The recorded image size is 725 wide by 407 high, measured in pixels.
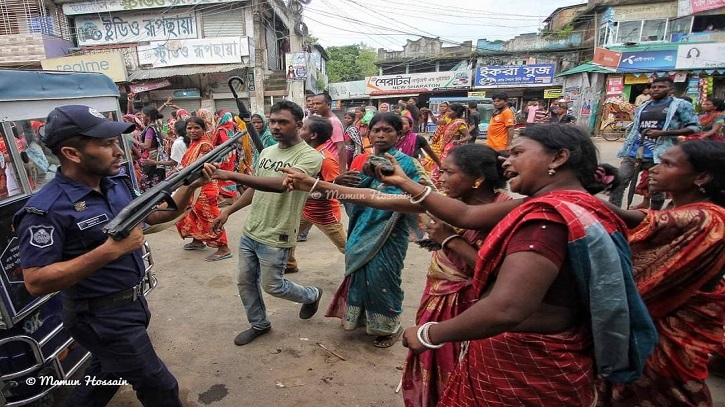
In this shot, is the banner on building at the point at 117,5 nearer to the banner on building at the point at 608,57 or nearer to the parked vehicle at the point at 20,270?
the parked vehicle at the point at 20,270

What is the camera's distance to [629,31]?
20.0m

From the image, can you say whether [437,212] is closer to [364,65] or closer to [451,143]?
[451,143]

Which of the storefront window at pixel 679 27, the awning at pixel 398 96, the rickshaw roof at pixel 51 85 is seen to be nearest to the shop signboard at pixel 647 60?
the storefront window at pixel 679 27

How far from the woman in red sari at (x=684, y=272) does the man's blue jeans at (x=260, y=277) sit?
209 cm

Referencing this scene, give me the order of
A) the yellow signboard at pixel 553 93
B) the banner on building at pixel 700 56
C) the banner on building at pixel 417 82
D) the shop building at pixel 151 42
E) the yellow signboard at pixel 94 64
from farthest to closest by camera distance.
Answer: the banner on building at pixel 417 82
the yellow signboard at pixel 553 93
the banner on building at pixel 700 56
the shop building at pixel 151 42
the yellow signboard at pixel 94 64

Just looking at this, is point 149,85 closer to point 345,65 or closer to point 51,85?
point 51,85

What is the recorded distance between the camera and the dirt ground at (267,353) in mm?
2463

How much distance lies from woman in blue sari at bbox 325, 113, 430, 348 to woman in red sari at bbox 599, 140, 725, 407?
51.9 inches

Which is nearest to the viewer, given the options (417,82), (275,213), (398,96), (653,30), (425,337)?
(425,337)

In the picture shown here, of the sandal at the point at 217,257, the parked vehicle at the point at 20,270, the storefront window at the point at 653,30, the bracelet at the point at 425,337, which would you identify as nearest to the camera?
the bracelet at the point at 425,337

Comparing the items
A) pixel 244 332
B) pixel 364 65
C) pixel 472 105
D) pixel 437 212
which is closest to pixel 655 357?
pixel 437 212

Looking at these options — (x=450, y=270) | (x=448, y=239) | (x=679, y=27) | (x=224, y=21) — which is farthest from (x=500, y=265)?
(x=679, y=27)

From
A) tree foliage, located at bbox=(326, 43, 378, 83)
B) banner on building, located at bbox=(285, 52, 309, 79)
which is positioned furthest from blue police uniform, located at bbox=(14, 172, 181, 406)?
tree foliage, located at bbox=(326, 43, 378, 83)

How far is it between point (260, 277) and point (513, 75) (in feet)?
80.9
